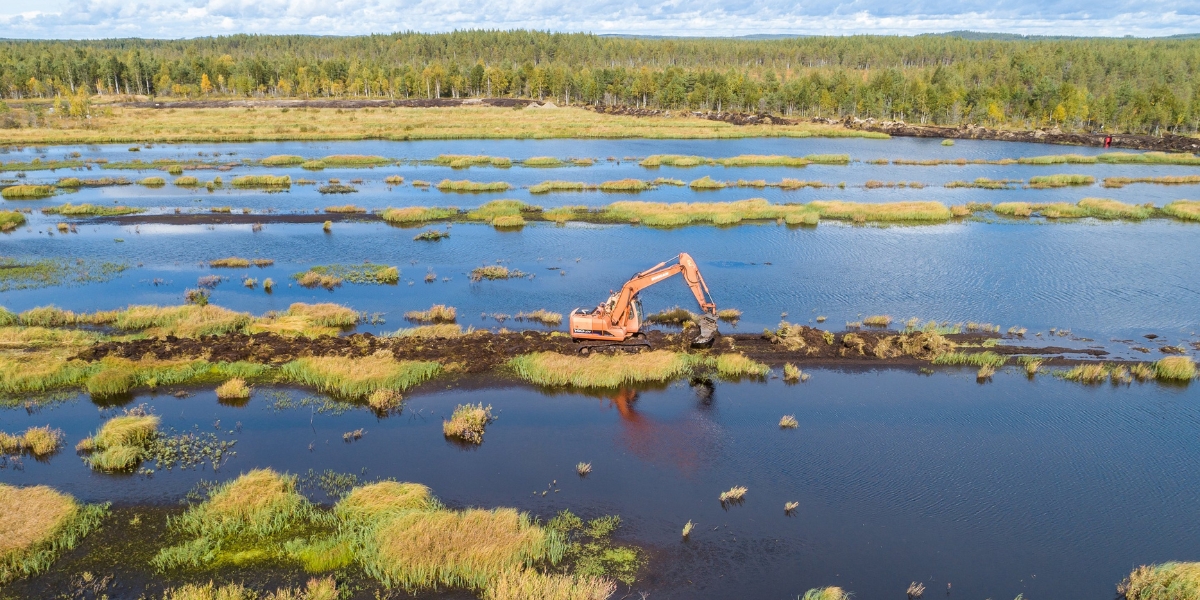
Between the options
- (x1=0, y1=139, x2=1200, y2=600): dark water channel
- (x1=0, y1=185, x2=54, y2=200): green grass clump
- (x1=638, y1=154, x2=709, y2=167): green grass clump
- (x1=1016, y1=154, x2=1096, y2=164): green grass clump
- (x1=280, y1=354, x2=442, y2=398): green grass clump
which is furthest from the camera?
(x1=1016, y1=154, x2=1096, y2=164): green grass clump

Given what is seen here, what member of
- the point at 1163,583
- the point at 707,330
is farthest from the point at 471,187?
the point at 1163,583

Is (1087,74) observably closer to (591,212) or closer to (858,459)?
(591,212)

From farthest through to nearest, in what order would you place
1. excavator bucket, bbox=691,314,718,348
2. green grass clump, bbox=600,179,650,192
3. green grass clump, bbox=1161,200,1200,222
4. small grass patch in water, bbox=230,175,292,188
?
small grass patch in water, bbox=230,175,292,188, green grass clump, bbox=600,179,650,192, green grass clump, bbox=1161,200,1200,222, excavator bucket, bbox=691,314,718,348

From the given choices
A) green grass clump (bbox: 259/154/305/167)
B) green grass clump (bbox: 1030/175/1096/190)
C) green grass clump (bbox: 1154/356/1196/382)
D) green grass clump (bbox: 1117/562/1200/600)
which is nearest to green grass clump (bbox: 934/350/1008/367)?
green grass clump (bbox: 1154/356/1196/382)

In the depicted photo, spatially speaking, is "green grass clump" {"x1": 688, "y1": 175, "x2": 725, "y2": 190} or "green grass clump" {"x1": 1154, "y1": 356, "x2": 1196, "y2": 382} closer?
"green grass clump" {"x1": 1154, "y1": 356, "x2": 1196, "y2": 382}

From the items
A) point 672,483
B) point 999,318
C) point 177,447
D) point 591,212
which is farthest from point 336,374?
point 591,212

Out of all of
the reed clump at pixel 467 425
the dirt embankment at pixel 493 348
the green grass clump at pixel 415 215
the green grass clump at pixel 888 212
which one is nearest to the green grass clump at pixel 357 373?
the dirt embankment at pixel 493 348

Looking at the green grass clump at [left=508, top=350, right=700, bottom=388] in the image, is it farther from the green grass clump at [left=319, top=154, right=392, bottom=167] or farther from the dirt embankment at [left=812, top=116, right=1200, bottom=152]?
the dirt embankment at [left=812, top=116, right=1200, bottom=152]
